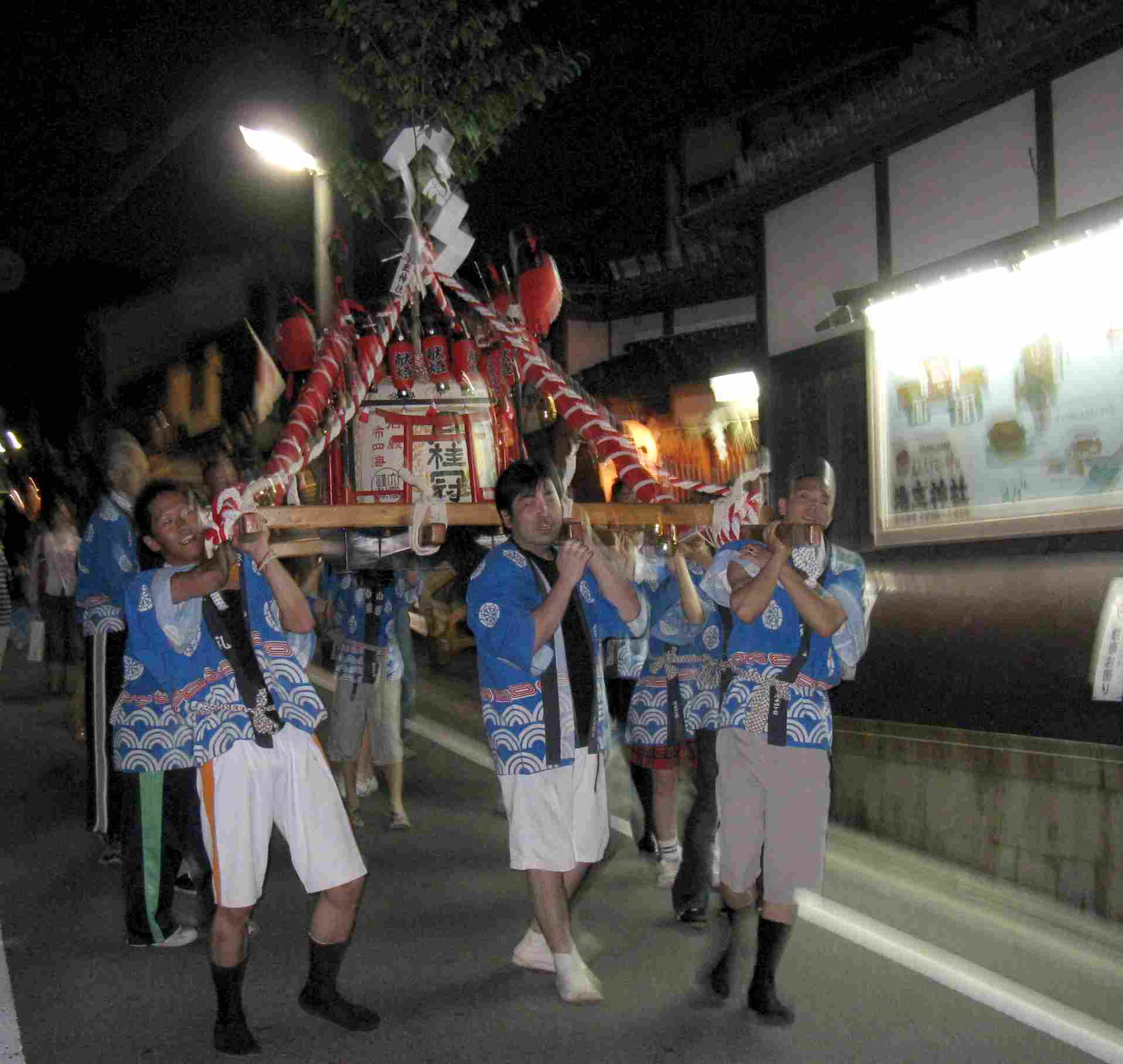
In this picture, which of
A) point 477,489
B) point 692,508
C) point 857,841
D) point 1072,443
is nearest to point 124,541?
point 477,489

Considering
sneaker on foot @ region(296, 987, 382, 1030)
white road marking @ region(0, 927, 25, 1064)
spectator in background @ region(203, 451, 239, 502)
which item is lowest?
white road marking @ region(0, 927, 25, 1064)

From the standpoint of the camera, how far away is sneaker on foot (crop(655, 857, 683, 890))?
593cm

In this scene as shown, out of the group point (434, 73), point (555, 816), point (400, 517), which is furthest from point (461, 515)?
point (434, 73)

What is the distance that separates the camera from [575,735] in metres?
4.44

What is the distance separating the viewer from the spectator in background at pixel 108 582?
5992 millimetres

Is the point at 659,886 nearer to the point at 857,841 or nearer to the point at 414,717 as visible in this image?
the point at 857,841

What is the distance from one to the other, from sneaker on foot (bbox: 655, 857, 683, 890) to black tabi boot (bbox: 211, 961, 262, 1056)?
2.54 m

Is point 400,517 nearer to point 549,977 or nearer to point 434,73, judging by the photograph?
point 549,977

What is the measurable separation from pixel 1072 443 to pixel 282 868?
16.1 ft

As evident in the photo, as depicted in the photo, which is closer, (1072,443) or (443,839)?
(1072,443)

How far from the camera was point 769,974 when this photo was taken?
13.8 feet

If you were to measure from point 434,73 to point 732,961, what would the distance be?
8.11 m

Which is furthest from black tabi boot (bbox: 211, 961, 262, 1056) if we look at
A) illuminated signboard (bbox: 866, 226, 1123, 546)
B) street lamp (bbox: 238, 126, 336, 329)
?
street lamp (bbox: 238, 126, 336, 329)

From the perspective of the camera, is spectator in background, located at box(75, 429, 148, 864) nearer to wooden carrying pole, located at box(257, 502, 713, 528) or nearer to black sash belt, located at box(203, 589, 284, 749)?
wooden carrying pole, located at box(257, 502, 713, 528)
